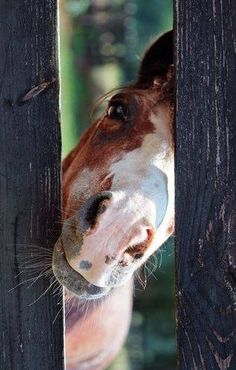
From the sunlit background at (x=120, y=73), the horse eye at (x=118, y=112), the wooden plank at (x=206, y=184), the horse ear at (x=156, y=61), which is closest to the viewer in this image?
the wooden plank at (x=206, y=184)

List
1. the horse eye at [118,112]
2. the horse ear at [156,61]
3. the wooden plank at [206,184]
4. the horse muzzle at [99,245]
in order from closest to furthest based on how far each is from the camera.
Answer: the wooden plank at [206,184] < the horse muzzle at [99,245] < the horse eye at [118,112] < the horse ear at [156,61]

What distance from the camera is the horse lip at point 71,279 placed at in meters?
2.10

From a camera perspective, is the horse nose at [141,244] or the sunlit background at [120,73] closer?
the horse nose at [141,244]

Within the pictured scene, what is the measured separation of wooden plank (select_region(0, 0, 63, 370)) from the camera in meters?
1.97

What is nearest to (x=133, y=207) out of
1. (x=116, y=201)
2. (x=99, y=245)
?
(x=116, y=201)

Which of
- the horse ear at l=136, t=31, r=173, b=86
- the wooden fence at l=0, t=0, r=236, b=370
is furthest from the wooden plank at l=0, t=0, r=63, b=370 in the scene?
the horse ear at l=136, t=31, r=173, b=86

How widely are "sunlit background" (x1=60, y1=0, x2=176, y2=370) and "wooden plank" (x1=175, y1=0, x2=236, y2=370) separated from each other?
5054 mm

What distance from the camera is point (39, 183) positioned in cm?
200

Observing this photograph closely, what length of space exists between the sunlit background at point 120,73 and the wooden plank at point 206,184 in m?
5.05

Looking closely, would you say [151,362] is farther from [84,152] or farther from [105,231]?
[105,231]

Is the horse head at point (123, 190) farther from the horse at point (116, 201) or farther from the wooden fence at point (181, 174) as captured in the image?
the wooden fence at point (181, 174)

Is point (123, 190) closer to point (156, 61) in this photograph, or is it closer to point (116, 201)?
point (116, 201)

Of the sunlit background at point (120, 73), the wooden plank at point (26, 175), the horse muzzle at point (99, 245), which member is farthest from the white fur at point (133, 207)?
the sunlit background at point (120, 73)

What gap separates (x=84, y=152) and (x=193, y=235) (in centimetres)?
125
